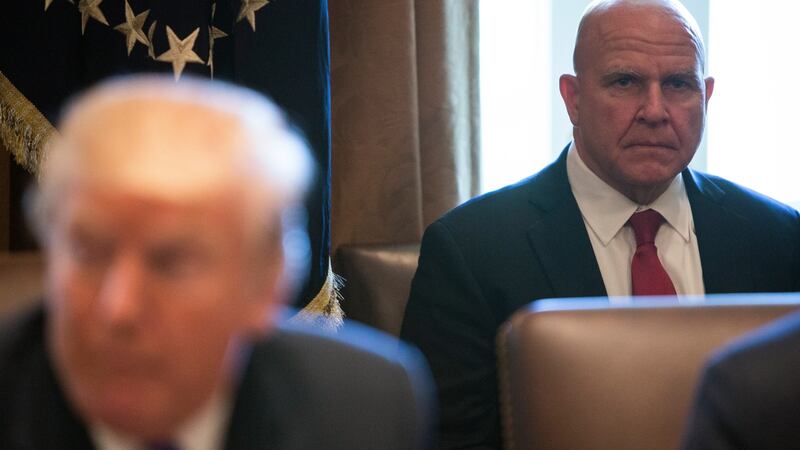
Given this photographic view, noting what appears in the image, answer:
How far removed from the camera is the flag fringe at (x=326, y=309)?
105 inches

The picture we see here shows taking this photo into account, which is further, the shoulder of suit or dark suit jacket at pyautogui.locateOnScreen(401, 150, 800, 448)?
dark suit jacket at pyautogui.locateOnScreen(401, 150, 800, 448)

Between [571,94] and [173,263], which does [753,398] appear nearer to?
[173,263]

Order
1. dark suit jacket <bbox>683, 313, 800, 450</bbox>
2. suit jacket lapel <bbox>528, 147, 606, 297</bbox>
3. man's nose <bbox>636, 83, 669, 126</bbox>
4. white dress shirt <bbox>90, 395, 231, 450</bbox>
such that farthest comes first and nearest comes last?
man's nose <bbox>636, 83, 669, 126</bbox> → suit jacket lapel <bbox>528, 147, 606, 297</bbox> → dark suit jacket <bbox>683, 313, 800, 450</bbox> → white dress shirt <bbox>90, 395, 231, 450</bbox>

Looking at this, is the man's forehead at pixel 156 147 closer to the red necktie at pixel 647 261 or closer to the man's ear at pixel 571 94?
the red necktie at pixel 647 261

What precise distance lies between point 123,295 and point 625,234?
1827mm

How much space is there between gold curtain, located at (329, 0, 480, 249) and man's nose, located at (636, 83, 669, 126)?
751 mm

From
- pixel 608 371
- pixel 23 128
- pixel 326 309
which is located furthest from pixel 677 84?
pixel 23 128

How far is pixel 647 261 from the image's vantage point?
7.77 feet

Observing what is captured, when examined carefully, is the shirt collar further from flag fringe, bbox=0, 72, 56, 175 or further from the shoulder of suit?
the shoulder of suit

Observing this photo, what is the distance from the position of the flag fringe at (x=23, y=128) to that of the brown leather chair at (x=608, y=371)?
1488 mm

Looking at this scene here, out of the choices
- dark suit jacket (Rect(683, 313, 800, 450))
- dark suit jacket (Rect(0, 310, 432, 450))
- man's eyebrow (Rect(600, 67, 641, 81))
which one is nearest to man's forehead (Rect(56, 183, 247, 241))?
dark suit jacket (Rect(0, 310, 432, 450))

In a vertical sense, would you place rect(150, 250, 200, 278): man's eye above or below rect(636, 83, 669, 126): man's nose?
above

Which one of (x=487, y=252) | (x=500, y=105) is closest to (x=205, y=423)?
(x=487, y=252)

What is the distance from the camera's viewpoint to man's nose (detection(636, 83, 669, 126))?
2.44 m
